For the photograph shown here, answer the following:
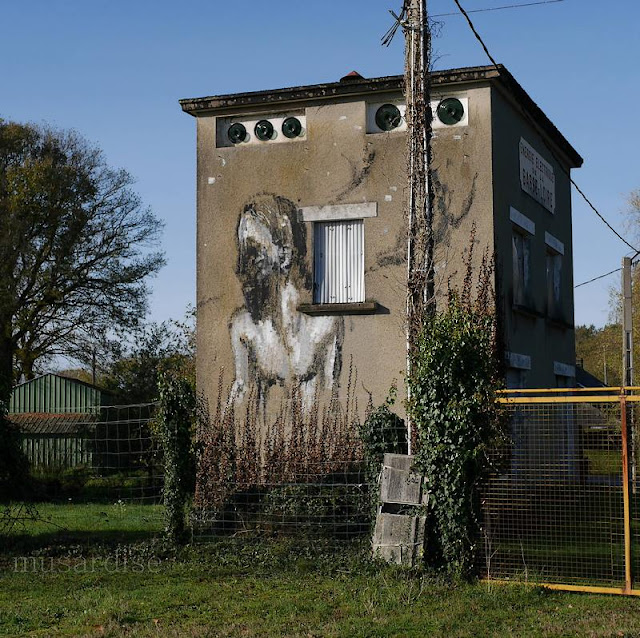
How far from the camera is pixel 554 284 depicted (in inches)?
784

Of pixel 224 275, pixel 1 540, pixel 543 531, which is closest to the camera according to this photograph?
pixel 543 531

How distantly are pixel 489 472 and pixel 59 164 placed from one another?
88.0 feet

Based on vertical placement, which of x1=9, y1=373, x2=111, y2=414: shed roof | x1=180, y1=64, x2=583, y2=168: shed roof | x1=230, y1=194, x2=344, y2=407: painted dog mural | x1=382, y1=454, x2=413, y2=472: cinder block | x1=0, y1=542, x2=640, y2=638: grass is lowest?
x1=0, y1=542, x2=640, y2=638: grass

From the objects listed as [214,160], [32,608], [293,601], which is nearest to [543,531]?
[293,601]

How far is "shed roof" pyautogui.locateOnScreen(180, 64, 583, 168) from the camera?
1525 centimetres

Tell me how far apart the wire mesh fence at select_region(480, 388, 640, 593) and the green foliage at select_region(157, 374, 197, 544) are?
418cm

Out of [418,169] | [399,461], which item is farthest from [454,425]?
[418,169]

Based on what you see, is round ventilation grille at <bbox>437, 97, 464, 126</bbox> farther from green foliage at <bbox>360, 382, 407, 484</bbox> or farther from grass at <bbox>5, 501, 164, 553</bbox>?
grass at <bbox>5, 501, 164, 553</bbox>

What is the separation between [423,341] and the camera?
10.9 metres

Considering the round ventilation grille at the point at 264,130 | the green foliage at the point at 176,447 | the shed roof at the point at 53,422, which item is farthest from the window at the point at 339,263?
the shed roof at the point at 53,422

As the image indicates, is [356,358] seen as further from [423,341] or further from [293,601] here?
[293,601]

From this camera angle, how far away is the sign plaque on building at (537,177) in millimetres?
17328

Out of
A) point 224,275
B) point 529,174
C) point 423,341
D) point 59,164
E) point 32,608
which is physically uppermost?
point 59,164

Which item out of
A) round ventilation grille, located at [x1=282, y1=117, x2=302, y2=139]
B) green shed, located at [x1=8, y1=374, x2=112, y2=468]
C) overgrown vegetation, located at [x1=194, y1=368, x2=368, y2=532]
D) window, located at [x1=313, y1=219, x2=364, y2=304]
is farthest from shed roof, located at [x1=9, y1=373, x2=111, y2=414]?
round ventilation grille, located at [x1=282, y1=117, x2=302, y2=139]
